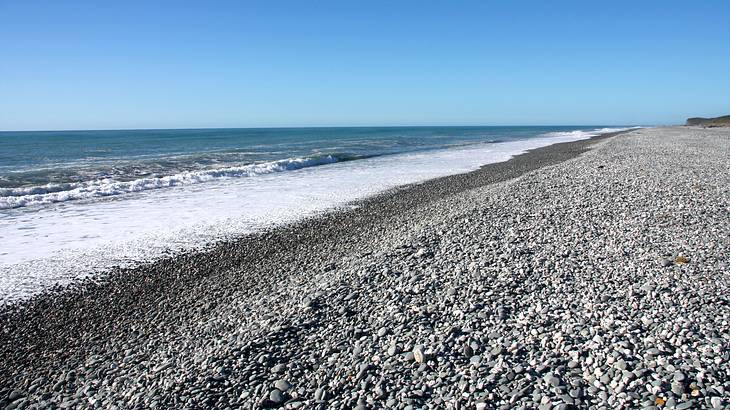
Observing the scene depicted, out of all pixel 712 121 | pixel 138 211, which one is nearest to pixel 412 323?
pixel 138 211

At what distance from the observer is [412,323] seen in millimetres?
6000

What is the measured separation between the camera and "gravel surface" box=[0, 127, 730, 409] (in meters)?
4.67

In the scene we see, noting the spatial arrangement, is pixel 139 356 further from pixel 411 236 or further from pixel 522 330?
pixel 411 236

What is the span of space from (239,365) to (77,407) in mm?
1694

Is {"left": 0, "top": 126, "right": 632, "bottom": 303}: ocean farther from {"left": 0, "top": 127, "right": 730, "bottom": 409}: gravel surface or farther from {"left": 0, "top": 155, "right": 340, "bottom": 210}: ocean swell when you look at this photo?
Result: {"left": 0, "top": 127, "right": 730, "bottom": 409}: gravel surface

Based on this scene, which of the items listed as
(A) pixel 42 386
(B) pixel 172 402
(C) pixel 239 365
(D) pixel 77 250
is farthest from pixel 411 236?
(D) pixel 77 250

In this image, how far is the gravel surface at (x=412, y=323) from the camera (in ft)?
15.3

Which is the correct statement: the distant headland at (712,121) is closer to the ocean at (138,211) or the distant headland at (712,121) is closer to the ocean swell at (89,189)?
the ocean at (138,211)

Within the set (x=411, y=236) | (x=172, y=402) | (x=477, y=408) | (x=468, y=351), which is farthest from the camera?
(x=411, y=236)

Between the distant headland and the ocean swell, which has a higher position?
the distant headland

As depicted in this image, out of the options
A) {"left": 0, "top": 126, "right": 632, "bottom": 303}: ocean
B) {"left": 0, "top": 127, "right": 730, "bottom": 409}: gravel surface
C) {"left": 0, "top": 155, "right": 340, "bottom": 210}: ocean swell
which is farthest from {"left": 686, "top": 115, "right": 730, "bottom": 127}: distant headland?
{"left": 0, "top": 127, "right": 730, "bottom": 409}: gravel surface

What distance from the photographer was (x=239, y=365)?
17.5ft

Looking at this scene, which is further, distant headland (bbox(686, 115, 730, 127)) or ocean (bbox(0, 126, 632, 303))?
distant headland (bbox(686, 115, 730, 127))

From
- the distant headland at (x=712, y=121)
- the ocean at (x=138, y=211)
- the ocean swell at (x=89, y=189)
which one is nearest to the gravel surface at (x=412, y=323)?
the ocean at (x=138, y=211)
